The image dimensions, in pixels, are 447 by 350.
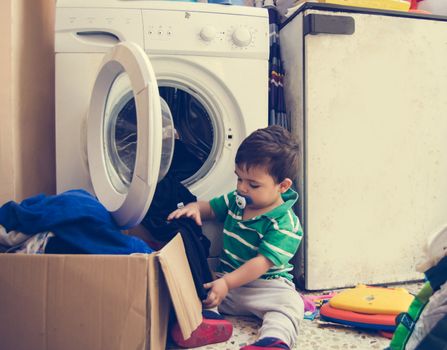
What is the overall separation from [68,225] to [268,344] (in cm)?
50

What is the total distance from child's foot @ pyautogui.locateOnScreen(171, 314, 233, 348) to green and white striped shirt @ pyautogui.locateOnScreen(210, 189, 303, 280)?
0.21 metres

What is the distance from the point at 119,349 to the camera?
35.8 inches

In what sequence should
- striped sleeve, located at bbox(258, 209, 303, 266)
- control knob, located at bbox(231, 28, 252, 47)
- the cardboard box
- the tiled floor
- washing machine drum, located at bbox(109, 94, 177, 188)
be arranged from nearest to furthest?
1. the cardboard box
2. the tiled floor
3. striped sleeve, located at bbox(258, 209, 303, 266)
4. washing machine drum, located at bbox(109, 94, 177, 188)
5. control knob, located at bbox(231, 28, 252, 47)

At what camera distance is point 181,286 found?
101 centimetres

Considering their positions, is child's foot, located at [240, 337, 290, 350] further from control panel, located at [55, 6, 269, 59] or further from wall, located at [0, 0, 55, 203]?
control panel, located at [55, 6, 269, 59]

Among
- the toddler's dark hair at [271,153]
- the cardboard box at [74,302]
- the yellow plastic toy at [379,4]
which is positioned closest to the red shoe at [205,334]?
the cardboard box at [74,302]

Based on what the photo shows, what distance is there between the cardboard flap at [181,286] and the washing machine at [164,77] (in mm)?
352

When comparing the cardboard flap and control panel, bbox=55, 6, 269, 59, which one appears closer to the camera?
the cardboard flap

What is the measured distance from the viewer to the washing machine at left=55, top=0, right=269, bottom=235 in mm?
1395

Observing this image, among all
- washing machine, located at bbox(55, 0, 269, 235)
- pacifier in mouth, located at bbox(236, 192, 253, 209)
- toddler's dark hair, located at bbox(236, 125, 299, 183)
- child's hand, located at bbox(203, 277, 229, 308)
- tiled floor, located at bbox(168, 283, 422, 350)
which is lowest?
tiled floor, located at bbox(168, 283, 422, 350)

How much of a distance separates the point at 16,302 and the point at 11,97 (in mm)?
585

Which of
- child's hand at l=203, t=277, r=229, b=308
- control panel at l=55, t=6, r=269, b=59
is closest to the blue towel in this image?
child's hand at l=203, t=277, r=229, b=308

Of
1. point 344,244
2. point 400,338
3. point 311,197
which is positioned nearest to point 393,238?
point 344,244

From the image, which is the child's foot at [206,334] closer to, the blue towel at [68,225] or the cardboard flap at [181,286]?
the cardboard flap at [181,286]
